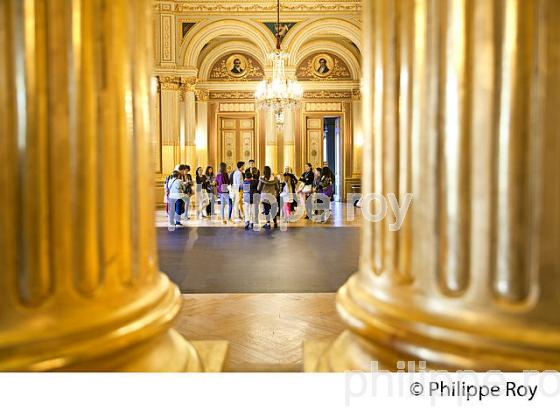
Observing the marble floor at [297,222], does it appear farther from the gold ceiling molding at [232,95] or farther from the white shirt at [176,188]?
the gold ceiling molding at [232,95]

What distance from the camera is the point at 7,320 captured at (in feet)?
4.88

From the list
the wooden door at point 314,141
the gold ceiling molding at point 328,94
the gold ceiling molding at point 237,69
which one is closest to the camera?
the gold ceiling molding at point 237,69

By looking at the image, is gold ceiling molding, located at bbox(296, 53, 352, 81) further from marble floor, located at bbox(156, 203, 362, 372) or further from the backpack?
marble floor, located at bbox(156, 203, 362, 372)

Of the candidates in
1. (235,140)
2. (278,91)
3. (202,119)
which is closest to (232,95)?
(202,119)

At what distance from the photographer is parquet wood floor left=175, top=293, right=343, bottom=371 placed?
2889 mm

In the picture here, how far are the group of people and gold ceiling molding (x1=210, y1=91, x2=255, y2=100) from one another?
7.65 metres

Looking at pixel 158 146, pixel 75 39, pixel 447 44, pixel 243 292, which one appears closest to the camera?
pixel 447 44

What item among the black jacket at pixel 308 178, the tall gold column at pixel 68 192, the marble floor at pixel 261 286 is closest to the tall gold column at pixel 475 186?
the tall gold column at pixel 68 192

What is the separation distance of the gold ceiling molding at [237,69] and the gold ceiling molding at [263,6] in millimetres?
3161

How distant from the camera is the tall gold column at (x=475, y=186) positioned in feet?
4.44

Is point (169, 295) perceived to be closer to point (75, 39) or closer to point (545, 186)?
point (75, 39)

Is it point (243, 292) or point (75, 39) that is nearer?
point (75, 39)

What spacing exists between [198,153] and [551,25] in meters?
17.8
